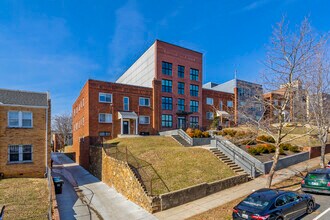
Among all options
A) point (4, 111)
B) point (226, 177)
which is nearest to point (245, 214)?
point (226, 177)

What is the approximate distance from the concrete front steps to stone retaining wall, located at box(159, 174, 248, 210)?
1706 mm

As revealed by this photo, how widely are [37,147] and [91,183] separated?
226 inches

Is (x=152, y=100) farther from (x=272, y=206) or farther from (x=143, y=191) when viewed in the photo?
(x=272, y=206)

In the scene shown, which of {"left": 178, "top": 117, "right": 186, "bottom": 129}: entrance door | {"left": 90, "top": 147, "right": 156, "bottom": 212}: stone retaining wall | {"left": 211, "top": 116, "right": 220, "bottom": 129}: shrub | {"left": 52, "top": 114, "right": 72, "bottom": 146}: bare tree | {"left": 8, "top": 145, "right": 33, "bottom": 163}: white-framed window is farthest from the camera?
{"left": 52, "top": 114, "right": 72, "bottom": 146}: bare tree

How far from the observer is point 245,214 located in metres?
8.23

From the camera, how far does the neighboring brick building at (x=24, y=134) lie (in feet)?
59.1

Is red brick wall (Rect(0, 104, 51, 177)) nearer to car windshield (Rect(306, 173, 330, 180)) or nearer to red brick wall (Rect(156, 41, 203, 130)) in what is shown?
red brick wall (Rect(156, 41, 203, 130))

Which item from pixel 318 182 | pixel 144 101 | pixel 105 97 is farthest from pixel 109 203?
pixel 144 101

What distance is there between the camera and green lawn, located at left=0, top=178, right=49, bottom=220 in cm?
1040

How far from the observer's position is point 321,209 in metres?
10.1

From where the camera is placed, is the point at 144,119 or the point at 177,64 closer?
the point at 144,119

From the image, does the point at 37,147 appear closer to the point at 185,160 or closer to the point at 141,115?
the point at 185,160

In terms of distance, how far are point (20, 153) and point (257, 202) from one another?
18.7m

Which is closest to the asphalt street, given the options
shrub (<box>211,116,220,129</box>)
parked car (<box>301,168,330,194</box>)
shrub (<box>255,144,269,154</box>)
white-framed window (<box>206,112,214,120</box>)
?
parked car (<box>301,168,330,194</box>)
